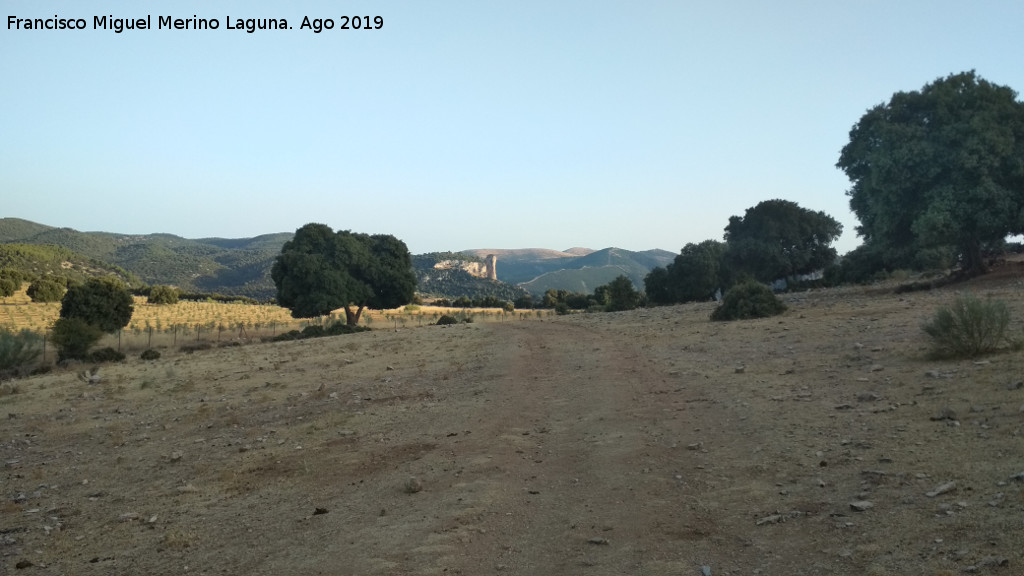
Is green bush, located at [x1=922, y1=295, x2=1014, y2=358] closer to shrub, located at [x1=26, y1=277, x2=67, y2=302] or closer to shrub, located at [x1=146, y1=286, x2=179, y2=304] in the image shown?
shrub, located at [x1=26, y1=277, x2=67, y2=302]

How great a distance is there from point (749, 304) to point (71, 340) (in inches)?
1143

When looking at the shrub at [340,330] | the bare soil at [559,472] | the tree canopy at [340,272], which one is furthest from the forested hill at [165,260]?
the bare soil at [559,472]

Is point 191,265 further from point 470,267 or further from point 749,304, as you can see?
point 749,304

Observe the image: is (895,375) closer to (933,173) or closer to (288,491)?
(288,491)

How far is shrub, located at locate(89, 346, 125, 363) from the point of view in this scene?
29266mm

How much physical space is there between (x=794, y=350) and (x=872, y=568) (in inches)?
468

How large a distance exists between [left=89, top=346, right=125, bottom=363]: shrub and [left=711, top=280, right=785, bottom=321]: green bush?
25.7 metres

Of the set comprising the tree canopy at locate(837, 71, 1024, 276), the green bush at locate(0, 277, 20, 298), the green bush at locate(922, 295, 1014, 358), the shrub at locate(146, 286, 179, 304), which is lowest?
the green bush at locate(922, 295, 1014, 358)

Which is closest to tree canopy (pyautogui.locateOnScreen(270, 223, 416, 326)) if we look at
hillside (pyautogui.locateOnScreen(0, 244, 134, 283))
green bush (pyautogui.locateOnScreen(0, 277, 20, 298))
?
green bush (pyautogui.locateOnScreen(0, 277, 20, 298))

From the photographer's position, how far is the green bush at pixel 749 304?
26609 millimetres

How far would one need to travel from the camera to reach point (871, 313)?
20.8m

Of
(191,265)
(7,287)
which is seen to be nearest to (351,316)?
(7,287)

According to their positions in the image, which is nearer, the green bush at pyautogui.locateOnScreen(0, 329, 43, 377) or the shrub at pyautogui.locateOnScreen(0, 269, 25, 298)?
the green bush at pyautogui.locateOnScreen(0, 329, 43, 377)

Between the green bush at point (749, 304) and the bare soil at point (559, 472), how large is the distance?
988cm
